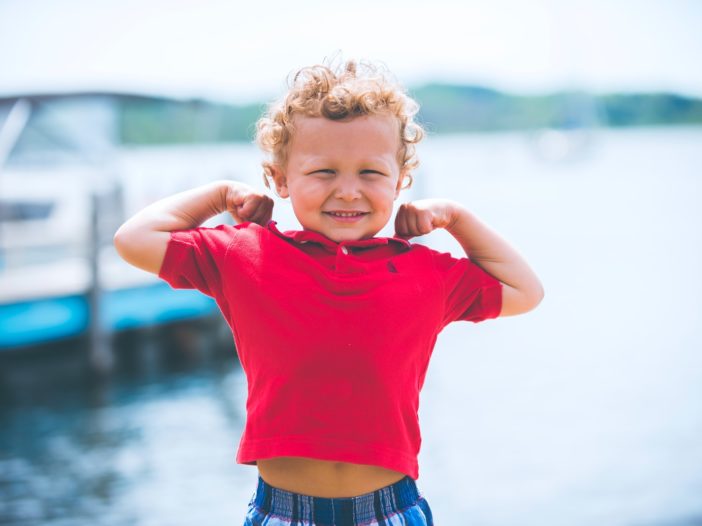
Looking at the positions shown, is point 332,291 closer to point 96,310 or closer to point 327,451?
point 327,451

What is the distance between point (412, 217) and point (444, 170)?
63592 mm

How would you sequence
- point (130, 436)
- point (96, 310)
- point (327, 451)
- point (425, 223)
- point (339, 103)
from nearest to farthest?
1. point (327, 451)
2. point (339, 103)
3. point (425, 223)
4. point (130, 436)
5. point (96, 310)

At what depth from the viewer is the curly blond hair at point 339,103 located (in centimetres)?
176

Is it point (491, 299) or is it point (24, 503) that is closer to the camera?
point (491, 299)

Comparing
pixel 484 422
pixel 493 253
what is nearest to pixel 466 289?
pixel 493 253

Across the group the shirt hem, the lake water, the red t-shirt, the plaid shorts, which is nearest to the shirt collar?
the red t-shirt

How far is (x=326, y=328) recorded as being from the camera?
1.68 m

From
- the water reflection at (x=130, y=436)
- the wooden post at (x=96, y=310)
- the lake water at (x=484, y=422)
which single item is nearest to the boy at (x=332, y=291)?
the lake water at (x=484, y=422)

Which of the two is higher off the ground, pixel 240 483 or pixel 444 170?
pixel 444 170

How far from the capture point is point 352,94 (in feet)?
5.75

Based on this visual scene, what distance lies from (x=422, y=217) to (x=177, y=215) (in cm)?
61

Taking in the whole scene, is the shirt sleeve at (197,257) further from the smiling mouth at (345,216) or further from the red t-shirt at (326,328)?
the smiling mouth at (345,216)

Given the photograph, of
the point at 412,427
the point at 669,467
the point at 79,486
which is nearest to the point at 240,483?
the point at 79,486

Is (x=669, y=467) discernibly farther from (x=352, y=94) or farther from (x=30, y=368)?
(x=30, y=368)
